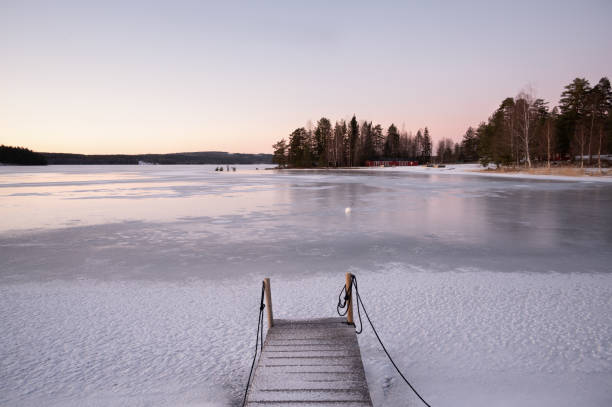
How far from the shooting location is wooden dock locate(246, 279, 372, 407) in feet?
12.6

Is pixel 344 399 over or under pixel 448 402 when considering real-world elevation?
over

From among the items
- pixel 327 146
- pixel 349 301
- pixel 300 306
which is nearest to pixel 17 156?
pixel 327 146

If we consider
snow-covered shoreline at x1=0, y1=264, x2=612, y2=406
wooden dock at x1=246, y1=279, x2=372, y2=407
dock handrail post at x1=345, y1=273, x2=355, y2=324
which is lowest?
snow-covered shoreline at x1=0, y1=264, x2=612, y2=406

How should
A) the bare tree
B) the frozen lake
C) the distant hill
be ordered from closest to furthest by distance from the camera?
1. the frozen lake
2. the bare tree
3. the distant hill

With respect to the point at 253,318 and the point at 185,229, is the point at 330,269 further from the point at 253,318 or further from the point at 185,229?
the point at 185,229

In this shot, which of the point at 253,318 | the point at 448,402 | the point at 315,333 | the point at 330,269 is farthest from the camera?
the point at 330,269

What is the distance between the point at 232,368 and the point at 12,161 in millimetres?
216600

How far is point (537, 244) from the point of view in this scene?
1159 cm

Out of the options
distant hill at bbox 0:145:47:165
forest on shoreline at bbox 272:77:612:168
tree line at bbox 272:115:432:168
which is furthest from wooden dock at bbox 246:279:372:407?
distant hill at bbox 0:145:47:165

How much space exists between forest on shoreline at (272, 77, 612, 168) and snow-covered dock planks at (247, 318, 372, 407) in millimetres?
55543

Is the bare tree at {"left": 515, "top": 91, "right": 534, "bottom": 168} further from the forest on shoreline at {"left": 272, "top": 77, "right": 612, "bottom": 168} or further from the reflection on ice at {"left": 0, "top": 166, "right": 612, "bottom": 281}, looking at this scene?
the reflection on ice at {"left": 0, "top": 166, "right": 612, "bottom": 281}

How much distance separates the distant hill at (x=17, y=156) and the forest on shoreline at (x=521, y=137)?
123 meters

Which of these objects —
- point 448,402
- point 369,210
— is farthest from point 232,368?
point 369,210

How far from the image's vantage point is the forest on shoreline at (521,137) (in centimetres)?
6181
